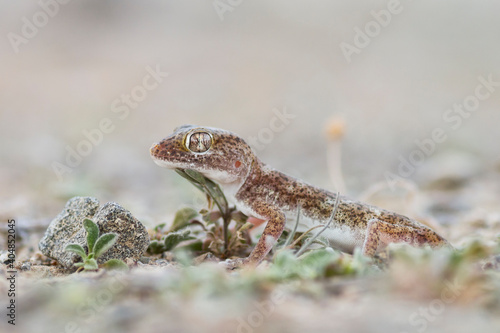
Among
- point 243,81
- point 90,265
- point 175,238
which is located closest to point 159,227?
point 175,238

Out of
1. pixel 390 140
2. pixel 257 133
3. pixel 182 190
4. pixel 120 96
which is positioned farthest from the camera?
pixel 120 96

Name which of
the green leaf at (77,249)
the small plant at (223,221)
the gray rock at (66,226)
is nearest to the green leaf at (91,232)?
the green leaf at (77,249)

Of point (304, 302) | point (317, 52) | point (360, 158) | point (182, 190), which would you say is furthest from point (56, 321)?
point (317, 52)

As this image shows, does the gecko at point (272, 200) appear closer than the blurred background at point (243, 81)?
Yes

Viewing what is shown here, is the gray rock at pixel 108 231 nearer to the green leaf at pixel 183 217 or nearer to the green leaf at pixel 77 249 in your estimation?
the green leaf at pixel 77 249

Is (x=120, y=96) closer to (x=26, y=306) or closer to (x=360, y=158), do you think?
(x=360, y=158)

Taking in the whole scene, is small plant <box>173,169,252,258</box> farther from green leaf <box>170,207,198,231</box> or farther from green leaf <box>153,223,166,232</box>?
green leaf <box>153,223,166,232</box>

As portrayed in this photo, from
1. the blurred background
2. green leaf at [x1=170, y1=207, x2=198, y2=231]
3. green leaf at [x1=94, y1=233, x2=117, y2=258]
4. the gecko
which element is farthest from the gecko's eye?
the blurred background
